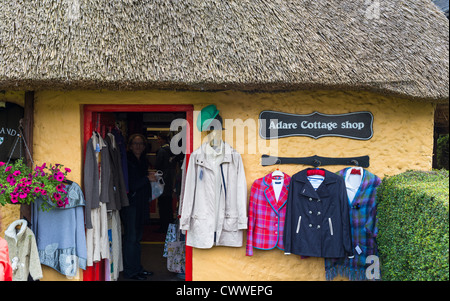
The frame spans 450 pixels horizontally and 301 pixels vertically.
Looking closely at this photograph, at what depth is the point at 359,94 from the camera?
4.74 metres

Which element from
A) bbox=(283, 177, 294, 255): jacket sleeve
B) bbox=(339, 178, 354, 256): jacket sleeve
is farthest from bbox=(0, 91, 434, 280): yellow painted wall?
bbox=(339, 178, 354, 256): jacket sleeve

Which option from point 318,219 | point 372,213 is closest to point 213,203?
point 318,219

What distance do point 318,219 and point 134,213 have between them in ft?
9.01

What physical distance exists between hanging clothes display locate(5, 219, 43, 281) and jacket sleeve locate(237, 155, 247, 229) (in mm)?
2246

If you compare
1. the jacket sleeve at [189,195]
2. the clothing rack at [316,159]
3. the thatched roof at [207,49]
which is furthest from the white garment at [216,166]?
the thatched roof at [207,49]

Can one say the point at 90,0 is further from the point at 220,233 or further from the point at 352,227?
the point at 352,227

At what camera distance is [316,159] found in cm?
472

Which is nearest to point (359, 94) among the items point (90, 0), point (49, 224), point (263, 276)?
point (263, 276)

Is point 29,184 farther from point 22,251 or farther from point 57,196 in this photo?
point 22,251

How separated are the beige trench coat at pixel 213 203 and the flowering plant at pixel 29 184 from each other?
4.58 feet

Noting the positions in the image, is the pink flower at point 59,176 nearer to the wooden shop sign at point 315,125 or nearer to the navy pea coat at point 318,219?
the wooden shop sign at point 315,125

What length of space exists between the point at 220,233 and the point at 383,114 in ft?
8.05

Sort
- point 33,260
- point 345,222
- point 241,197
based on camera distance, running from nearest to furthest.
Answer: point 33,260, point 345,222, point 241,197

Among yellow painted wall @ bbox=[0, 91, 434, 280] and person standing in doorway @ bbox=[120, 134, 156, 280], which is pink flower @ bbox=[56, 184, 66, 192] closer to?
yellow painted wall @ bbox=[0, 91, 434, 280]
